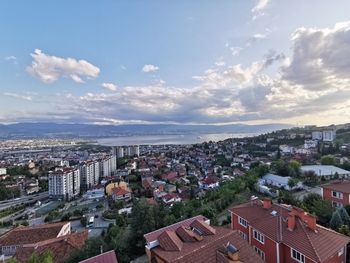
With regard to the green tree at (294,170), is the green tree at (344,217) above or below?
above

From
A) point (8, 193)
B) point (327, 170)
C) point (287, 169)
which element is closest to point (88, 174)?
point (8, 193)

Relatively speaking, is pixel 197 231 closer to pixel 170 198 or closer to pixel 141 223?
pixel 141 223

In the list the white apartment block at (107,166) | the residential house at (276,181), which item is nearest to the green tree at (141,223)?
the residential house at (276,181)

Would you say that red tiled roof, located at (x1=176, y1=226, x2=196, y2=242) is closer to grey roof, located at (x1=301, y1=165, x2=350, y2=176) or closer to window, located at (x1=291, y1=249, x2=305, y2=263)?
window, located at (x1=291, y1=249, x2=305, y2=263)

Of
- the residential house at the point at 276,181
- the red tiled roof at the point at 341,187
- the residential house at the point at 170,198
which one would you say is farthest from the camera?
the residential house at the point at 170,198

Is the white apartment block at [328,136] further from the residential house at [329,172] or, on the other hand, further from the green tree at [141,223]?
the green tree at [141,223]

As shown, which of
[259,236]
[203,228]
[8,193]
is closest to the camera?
[203,228]

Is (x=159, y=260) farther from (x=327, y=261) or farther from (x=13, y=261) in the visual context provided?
(x=327, y=261)
